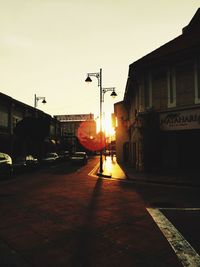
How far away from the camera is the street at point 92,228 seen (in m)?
5.37

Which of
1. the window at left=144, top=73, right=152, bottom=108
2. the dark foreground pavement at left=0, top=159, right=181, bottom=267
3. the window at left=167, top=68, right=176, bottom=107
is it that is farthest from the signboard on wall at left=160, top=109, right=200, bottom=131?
the dark foreground pavement at left=0, top=159, right=181, bottom=267

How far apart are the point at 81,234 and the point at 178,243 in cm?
223

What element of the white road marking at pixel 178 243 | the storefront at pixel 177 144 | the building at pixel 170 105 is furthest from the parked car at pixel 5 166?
the white road marking at pixel 178 243

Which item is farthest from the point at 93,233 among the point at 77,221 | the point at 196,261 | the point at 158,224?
the point at 196,261

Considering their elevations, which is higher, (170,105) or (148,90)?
(148,90)

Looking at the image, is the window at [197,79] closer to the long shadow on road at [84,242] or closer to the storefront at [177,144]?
the storefront at [177,144]

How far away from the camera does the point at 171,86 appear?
19.2m

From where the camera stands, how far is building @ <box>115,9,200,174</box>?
18.1 meters

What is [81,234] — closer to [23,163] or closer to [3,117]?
[23,163]

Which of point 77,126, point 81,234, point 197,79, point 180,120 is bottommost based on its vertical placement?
point 81,234

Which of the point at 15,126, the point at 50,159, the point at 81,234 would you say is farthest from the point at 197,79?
the point at 15,126

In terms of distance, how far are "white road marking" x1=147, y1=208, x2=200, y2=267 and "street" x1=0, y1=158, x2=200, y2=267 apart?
11 centimetres

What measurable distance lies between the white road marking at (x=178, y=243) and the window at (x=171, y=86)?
39.2 feet

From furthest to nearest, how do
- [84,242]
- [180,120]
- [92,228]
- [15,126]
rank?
1. [15,126]
2. [180,120]
3. [92,228]
4. [84,242]
